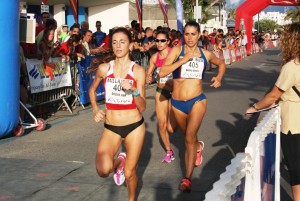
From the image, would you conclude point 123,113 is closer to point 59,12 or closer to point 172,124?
point 172,124

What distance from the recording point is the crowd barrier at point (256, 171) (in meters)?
2.40

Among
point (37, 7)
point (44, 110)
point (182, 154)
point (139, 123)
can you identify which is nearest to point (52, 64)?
point (44, 110)

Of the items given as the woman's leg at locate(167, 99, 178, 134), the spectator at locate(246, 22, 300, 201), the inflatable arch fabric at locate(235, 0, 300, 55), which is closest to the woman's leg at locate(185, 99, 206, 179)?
the woman's leg at locate(167, 99, 178, 134)

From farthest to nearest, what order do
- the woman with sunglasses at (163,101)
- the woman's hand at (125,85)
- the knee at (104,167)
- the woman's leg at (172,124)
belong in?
the woman with sunglasses at (163,101), the woman's leg at (172,124), the knee at (104,167), the woman's hand at (125,85)

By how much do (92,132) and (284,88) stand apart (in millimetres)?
5678

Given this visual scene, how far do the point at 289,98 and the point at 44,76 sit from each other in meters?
7.07

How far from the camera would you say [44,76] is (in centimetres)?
1071

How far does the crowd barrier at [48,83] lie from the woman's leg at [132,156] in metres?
5.47

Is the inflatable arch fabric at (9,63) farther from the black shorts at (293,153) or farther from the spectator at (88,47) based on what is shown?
the black shorts at (293,153)

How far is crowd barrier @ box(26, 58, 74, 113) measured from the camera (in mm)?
10281

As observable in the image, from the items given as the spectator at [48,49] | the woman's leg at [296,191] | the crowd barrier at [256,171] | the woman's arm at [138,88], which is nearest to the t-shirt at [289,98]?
the crowd barrier at [256,171]

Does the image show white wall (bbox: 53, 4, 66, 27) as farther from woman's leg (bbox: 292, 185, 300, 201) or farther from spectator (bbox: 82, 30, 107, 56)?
woman's leg (bbox: 292, 185, 300, 201)

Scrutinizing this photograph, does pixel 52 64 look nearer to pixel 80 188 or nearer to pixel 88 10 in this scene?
pixel 80 188

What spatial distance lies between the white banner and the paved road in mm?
727
